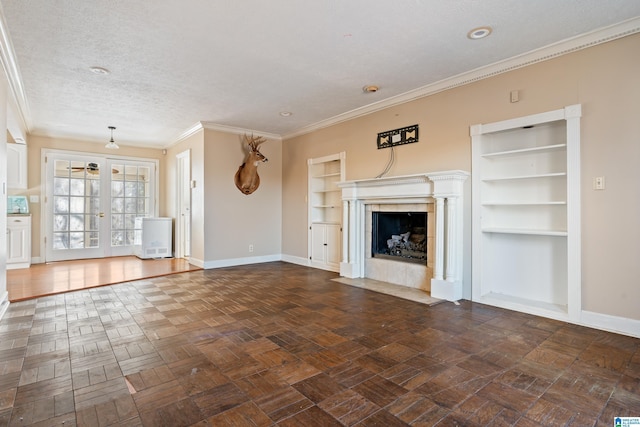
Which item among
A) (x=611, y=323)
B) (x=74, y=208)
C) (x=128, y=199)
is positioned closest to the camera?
(x=611, y=323)

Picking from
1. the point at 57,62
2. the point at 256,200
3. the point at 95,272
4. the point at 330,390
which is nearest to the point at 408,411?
the point at 330,390

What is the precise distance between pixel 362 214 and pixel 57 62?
409 centimetres

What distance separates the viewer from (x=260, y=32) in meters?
2.90

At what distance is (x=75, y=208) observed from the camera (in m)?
6.91

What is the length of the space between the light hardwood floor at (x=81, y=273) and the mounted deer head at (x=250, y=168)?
1724 millimetres

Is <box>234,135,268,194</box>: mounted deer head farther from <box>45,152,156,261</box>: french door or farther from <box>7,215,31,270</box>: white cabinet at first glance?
<box>7,215,31,270</box>: white cabinet

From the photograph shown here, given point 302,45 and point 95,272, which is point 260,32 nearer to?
point 302,45

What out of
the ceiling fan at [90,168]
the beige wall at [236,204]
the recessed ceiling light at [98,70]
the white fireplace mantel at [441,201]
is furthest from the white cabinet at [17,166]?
the white fireplace mantel at [441,201]

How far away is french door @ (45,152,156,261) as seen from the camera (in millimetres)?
6716

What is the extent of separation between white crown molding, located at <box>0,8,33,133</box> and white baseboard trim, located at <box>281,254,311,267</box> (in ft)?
15.4

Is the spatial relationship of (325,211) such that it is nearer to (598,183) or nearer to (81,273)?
(598,183)

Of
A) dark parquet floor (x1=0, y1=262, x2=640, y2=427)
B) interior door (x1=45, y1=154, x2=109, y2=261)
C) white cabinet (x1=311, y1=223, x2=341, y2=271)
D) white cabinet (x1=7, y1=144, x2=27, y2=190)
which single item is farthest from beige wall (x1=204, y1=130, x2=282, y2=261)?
white cabinet (x1=7, y1=144, x2=27, y2=190)

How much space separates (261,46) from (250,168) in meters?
3.19

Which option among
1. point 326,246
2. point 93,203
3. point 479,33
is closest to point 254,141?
point 326,246
